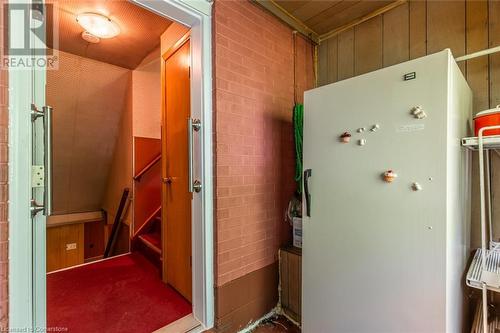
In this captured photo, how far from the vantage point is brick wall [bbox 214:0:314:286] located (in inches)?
60.1

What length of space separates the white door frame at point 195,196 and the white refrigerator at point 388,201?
61 centimetres

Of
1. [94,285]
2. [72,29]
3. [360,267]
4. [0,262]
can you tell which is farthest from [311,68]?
[94,285]

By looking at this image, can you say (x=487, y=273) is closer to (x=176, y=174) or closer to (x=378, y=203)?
(x=378, y=203)

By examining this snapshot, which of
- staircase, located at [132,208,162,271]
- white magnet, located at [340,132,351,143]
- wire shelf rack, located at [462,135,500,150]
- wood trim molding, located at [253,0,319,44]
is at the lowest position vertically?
staircase, located at [132,208,162,271]

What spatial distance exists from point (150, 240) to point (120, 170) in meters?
1.33

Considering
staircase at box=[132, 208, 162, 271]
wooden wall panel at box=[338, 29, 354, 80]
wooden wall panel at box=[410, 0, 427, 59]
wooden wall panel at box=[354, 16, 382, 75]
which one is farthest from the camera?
staircase at box=[132, 208, 162, 271]

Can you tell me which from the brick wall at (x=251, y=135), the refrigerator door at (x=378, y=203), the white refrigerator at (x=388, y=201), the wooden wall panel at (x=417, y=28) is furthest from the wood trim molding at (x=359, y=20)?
the refrigerator door at (x=378, y=203)

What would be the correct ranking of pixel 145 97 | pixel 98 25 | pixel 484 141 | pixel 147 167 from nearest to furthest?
pixel 484 141, pixel 98 25, pixel 147 167, pixel 145 97

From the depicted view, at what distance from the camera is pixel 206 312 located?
1.49m

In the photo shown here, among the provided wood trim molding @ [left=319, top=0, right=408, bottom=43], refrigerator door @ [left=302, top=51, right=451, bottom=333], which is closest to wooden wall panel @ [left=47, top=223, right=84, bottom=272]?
refrigerator door @ [left=302, top=51, right=451, bottom=333]

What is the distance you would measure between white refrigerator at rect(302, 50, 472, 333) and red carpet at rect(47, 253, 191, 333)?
3.35ft

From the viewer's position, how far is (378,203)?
1.16 metres

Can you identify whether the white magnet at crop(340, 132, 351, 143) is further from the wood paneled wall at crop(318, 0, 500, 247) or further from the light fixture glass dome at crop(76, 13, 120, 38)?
the light fixture glass dome at crop(76, 13, 120, 38)

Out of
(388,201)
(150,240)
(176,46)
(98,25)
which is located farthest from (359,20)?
(150,240)
